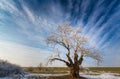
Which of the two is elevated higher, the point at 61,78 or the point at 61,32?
the point at 61,32

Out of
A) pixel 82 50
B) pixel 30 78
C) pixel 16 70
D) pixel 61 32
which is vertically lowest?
pixel 30 78

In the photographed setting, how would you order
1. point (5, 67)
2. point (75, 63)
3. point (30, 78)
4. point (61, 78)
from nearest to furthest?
point (30, 78)
point (5, 67)
point (61, 78)
point (75, 63)

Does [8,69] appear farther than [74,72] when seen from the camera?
No

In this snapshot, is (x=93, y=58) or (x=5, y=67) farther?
(x=93, y=58)

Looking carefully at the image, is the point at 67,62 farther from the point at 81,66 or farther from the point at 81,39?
the point at 81,39

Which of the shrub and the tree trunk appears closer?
the shrub

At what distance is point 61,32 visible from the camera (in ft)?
104

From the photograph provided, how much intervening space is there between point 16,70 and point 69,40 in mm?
10429

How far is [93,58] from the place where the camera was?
1212 inches

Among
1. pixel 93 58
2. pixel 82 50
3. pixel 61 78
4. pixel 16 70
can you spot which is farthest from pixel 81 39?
pixel 16 70

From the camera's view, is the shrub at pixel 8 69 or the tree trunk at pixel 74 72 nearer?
the shrub at pixel 8 69

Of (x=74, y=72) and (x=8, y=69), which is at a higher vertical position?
(x=74, y=72)

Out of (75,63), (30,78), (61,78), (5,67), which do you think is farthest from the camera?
Answer: (75,63)

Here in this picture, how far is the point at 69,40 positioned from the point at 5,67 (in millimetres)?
11628
